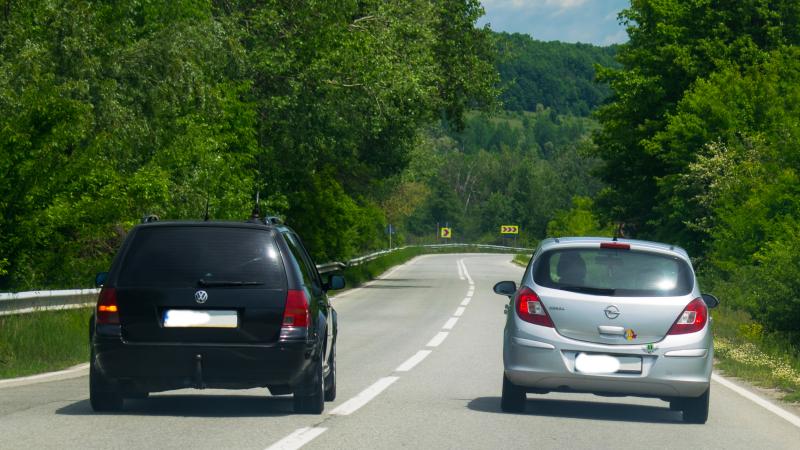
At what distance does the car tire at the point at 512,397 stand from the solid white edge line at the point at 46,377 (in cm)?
463

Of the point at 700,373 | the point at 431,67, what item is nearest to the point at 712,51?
the point at 431,67

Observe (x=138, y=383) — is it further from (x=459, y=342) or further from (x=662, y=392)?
(x=459, y=342)

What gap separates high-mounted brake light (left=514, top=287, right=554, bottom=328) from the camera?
10898 millimetres

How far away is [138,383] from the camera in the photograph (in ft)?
32.8

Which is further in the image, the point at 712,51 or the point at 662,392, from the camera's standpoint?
the point at 712,51

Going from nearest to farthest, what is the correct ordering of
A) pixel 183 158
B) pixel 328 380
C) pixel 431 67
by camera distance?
1. pixel 328 380
2. pixel 183 158
3. pixel 431 67

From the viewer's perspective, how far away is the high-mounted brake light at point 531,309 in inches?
429

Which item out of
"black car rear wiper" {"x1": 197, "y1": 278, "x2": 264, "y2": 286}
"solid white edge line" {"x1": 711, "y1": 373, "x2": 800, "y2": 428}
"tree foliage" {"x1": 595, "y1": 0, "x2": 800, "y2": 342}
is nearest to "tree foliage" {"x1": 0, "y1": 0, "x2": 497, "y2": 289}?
"black car rear wiper" {"x1": 197, "y1": 278, "x2": 264, "y2": 286}

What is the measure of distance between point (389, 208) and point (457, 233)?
8055 centimetres

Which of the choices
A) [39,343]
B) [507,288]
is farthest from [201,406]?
[39,343]

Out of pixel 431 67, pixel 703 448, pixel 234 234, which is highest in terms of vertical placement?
pixel 431 67

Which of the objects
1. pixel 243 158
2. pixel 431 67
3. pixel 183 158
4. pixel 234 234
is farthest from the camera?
pixel 431 67

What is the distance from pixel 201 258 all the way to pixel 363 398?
2561 millimetres

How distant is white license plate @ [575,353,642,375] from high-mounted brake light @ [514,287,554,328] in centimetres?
42
